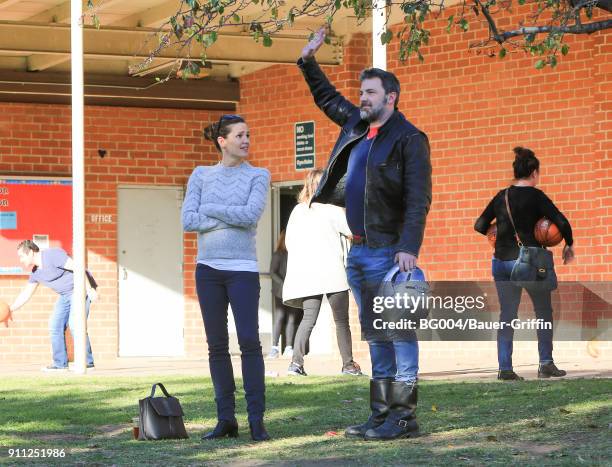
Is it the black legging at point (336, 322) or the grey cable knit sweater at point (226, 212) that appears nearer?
the grey cable knit sweater at point (226, 212)

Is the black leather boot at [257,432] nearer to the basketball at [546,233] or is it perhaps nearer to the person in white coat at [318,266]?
the basketball at [546,233]

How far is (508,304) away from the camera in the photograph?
10781 mm

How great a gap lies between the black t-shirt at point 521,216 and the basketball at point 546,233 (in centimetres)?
3

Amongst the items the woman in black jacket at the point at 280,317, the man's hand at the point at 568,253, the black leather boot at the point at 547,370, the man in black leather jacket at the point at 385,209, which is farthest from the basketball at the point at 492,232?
the woman in black jacket at the point at 280,317

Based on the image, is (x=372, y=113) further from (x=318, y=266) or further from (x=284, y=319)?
(x=284, y=319)

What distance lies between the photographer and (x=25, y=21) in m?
15.0

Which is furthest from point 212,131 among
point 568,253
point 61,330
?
point 61,330

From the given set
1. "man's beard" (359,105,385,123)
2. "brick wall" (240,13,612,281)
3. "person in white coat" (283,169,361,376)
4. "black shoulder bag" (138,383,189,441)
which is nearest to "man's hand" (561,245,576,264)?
"person in white coat" (283,169,361,376)

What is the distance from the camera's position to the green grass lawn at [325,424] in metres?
6.35

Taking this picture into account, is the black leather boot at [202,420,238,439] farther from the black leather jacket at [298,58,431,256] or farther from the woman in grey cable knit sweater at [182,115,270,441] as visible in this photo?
the black leather jacket at [298,58,431,256]

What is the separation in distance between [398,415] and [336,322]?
15.6 feet

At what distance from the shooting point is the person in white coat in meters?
11.5

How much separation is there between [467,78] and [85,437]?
8.70 m

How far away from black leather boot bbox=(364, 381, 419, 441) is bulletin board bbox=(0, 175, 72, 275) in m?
11.1
